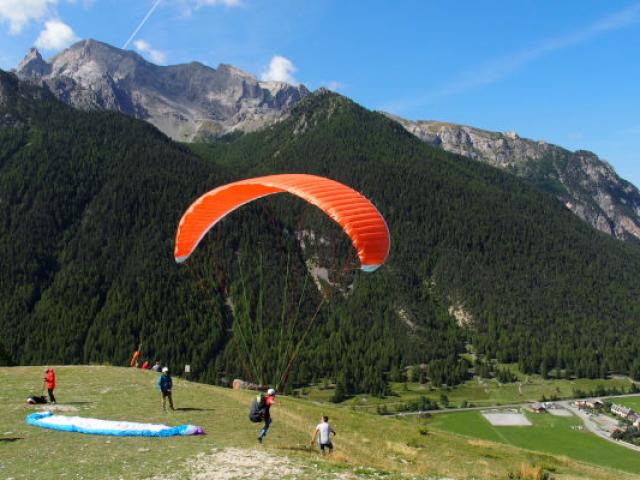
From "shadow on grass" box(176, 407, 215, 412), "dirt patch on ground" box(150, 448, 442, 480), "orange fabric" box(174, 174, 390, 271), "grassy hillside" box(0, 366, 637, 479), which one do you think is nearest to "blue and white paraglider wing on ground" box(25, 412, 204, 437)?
"grassy hillside" box(0, 366, 637, 479)

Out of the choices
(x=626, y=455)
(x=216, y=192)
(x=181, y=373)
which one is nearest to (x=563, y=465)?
(x=216, y=192)

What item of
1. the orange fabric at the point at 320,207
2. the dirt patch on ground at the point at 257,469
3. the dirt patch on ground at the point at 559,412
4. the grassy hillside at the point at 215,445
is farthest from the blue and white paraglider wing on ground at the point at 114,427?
the dirt patch on ground at the point at 559,412

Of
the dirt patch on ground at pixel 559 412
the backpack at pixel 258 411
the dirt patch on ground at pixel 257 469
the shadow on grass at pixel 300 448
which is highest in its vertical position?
the backpack at pixel 258 411

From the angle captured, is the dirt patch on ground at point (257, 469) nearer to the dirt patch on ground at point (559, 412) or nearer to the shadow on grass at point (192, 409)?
the shadow on grass at point (192, 409)

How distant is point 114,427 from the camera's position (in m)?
17.8

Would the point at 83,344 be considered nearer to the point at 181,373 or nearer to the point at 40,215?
the point at 181,373

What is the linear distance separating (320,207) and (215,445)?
10844mm

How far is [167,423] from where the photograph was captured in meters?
19.4

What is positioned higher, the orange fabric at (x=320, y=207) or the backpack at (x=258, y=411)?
the orange fabric at (x=320, y=207)

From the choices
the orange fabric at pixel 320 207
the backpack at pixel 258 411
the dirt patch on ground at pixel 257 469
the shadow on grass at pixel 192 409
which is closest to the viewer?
the dirt patch on ground at pixel 257 469

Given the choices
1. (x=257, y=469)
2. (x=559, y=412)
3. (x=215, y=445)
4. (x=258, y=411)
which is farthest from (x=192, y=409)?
(x=559, y=412)

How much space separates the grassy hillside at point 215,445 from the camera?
1404cm

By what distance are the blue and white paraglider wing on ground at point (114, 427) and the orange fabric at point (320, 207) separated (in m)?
9.69

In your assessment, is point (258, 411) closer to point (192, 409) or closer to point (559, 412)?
point (192, 409)
